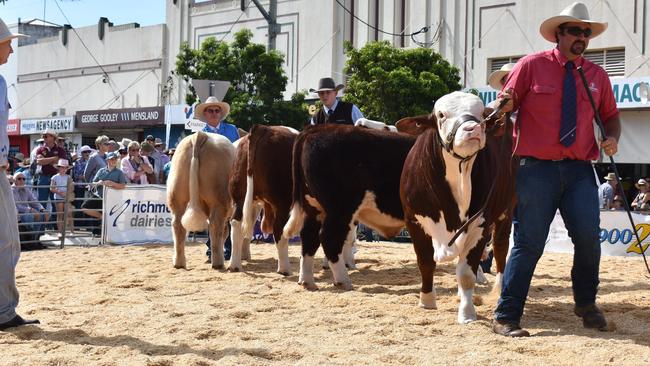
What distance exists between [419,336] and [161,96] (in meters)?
39.2

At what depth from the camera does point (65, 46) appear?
50.1m

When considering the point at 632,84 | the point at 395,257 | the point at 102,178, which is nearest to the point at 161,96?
the point at 632,84

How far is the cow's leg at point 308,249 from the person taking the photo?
812 cm

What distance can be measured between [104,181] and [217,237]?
211 inches

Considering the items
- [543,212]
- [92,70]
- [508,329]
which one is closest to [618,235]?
[543,212]

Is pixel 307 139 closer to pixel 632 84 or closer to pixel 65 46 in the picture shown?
pixel 632 84

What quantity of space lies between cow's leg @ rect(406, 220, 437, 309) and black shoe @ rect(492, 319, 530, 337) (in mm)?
1080

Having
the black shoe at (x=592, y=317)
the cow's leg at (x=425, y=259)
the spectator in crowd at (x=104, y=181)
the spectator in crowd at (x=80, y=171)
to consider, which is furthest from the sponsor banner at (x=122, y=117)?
the black shoe at (x=592, y=317)

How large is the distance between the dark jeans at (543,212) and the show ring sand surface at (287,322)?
369 millimetres

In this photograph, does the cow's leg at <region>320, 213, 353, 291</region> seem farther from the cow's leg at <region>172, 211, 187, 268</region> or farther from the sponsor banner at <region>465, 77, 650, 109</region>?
the sponsor banner at <region>465, 77, 650, 109</region>

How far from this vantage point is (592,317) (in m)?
5.88

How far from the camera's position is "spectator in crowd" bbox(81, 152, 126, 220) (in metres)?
14.4

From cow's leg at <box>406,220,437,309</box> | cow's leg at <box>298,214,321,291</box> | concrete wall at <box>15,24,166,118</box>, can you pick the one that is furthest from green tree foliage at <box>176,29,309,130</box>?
cow's leg at <box>406,220,437,309</box>

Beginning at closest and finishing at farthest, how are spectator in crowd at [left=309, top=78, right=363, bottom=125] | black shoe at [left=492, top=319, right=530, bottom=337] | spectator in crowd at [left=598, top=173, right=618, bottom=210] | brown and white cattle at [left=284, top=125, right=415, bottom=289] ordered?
black shoe at [left=492, top=319, right=530, bottom=337], brown and white cattle at [left=284, top=125, right=415, bottom=289], spectator in crowd at [left=309, top=78, right=363, bottom=125], spectator in crowd at [left=598, top=173, right=618, bottom=210]
